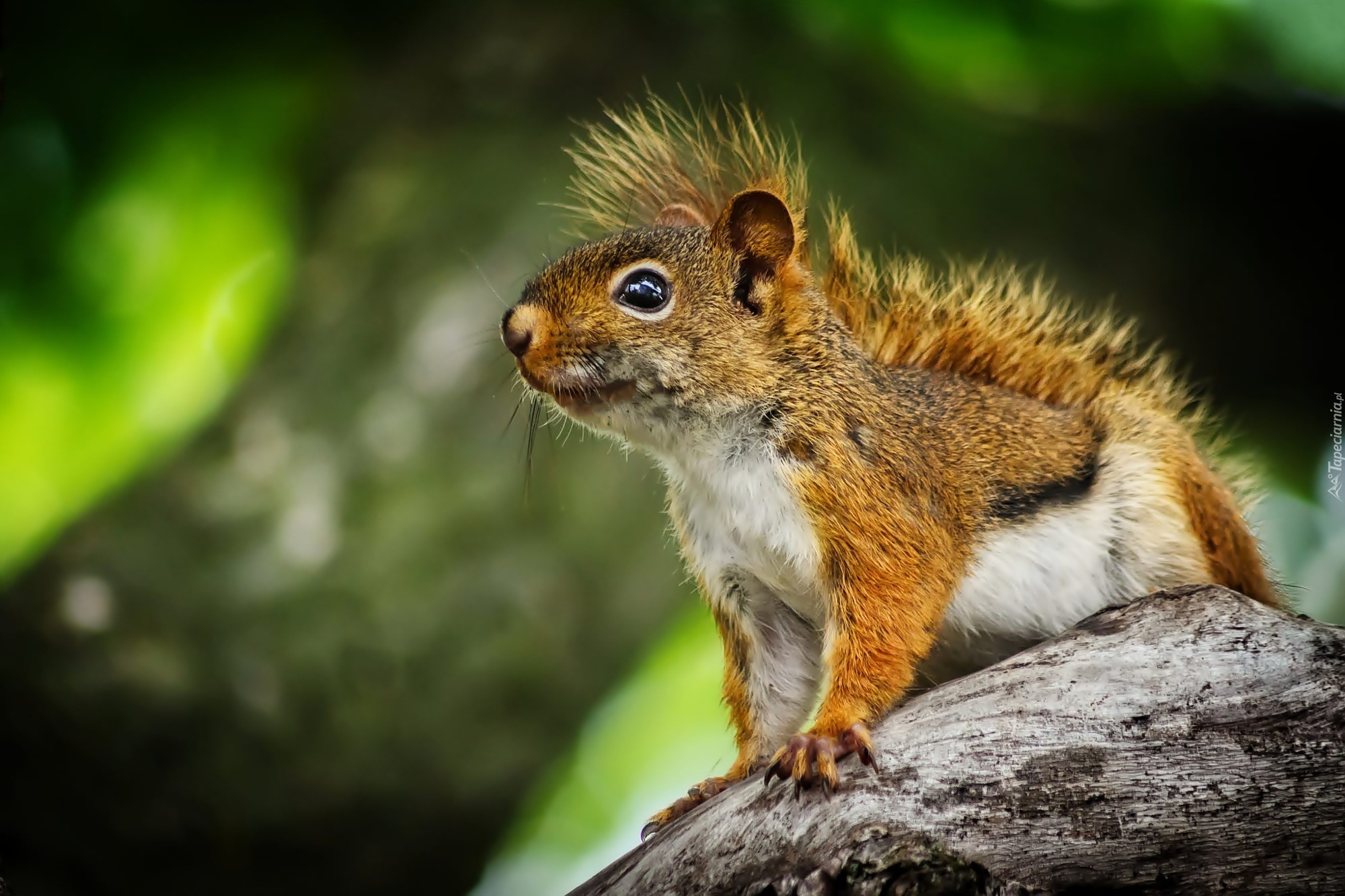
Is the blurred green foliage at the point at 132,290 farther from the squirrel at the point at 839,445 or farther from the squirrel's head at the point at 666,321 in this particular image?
the squirrel's head at the point at 666,321

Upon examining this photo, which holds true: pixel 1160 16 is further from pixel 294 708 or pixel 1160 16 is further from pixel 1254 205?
pixel 294 708

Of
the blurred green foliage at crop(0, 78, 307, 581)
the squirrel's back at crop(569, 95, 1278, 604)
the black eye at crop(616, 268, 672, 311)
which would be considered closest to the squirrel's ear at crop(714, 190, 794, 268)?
the black eye at crop(616, 268, 672, 311)

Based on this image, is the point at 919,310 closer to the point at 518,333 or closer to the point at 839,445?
the point at 839,445

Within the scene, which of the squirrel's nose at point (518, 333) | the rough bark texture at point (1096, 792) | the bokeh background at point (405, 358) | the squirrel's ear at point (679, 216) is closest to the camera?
the rough bark texture at point (1096, 792)

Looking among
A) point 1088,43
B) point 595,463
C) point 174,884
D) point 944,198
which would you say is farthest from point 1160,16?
point 174,884

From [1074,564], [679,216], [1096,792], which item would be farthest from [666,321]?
[1096,792]

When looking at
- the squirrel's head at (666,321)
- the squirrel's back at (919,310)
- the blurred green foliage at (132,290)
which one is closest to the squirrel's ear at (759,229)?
the squirrel's head at (666,321)
